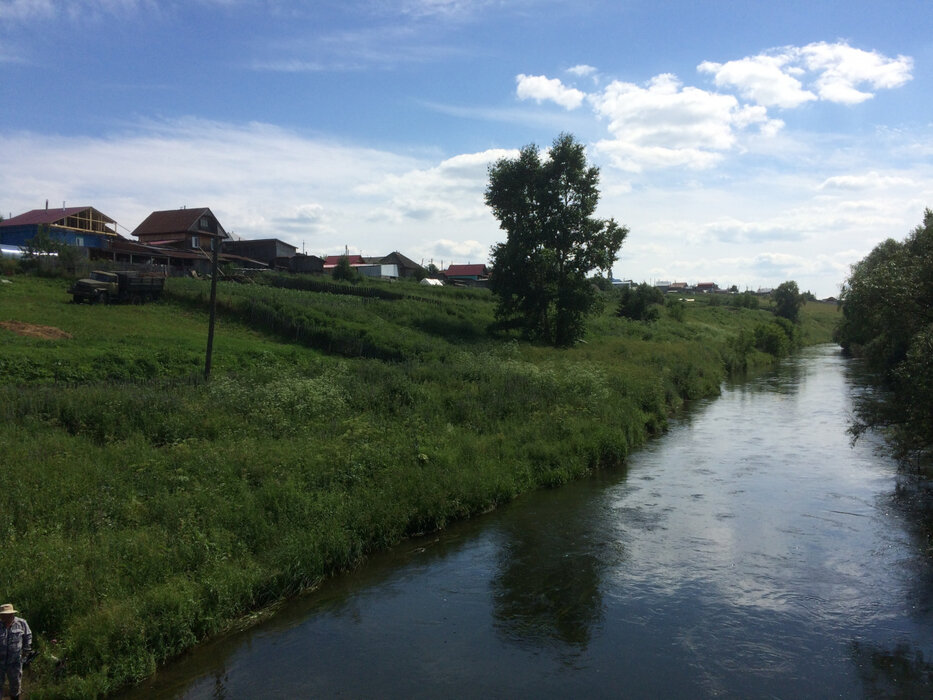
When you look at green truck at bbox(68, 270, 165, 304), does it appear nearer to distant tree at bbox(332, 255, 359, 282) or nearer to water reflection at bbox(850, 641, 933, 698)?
distant tree at bbox(332, 255, 359, 282)

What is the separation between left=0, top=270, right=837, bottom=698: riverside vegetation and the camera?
11.9 meters

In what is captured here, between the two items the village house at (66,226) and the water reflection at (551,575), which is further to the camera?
the village house at (66,226)

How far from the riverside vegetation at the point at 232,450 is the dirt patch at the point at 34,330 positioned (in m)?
0.54

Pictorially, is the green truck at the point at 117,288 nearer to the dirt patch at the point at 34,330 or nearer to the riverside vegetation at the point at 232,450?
the riverside vegetation at the point at 232,450

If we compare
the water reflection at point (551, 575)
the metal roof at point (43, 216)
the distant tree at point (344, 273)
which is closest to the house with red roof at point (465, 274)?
the distant tree at point (344, 273)

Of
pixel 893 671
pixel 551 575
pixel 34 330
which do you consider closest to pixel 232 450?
pixel 551 575

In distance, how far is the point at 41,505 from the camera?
14.0m

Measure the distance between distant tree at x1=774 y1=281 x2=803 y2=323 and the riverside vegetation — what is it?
70.5m

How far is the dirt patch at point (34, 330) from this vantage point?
29.9 m

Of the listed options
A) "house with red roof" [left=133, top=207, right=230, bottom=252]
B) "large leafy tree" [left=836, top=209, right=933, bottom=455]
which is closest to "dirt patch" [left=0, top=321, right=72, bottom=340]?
"large leafy tree" [left=836, top=209, right=933, bottom=455]

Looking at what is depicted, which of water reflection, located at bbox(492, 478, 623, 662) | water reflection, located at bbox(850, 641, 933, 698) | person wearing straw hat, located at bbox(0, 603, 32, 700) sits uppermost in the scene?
person wearing straw hat, located at bbox(0, 603, 32, 700)

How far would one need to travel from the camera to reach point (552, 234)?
47.9m

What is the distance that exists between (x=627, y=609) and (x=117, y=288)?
37490 millimetres

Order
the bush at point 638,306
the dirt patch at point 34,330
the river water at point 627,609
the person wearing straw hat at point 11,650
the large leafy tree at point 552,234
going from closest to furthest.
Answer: the person wearing straw hat at point 11,650 < the river water at point 627,609 < the dirt patch at point 34,330 < the large leafy tree at point 552,234 < the bush at point 638,306
